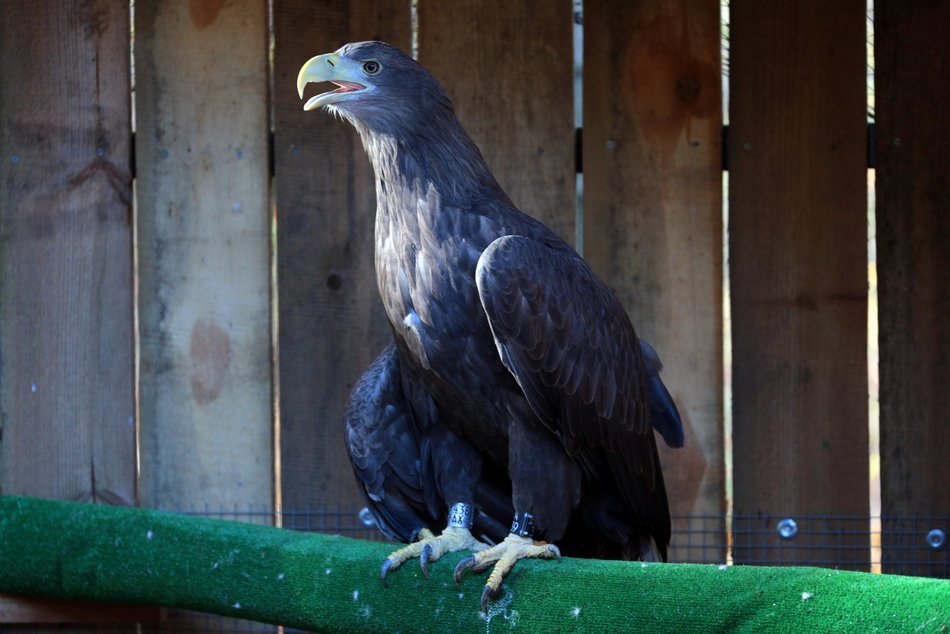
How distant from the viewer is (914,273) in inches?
147

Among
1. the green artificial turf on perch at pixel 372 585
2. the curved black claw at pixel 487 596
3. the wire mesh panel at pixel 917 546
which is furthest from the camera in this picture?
the wire mesh panel at pixel 917 546

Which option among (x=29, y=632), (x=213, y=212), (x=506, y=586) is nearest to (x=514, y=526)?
(x=506, y=586)

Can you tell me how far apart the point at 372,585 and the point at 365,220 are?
1.38 m

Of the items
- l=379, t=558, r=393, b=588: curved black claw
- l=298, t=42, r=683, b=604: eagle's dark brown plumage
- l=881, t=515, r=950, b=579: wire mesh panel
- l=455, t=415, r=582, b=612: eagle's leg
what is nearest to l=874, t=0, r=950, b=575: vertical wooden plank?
l=881, t=515, r=950, b=579: wire mesh panel

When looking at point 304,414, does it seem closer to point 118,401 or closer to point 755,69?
point 118,401

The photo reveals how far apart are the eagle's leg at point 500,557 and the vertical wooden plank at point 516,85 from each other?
4.07 ft

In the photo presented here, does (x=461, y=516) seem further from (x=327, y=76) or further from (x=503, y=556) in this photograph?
(x=327, y=76)

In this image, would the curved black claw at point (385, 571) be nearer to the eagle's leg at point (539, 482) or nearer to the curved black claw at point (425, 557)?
the curved black claw at point (425, 557)

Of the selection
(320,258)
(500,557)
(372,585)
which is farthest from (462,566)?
(320,258)

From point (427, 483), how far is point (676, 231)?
3.84 feet

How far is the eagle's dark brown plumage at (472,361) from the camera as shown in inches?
118

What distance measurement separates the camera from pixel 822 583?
7.48 feet

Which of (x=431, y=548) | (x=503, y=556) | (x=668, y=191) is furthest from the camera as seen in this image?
(x=668, y=191)

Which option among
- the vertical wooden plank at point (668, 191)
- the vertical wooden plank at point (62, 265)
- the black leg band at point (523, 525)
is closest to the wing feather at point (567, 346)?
the black leg band at point (523, 525)
